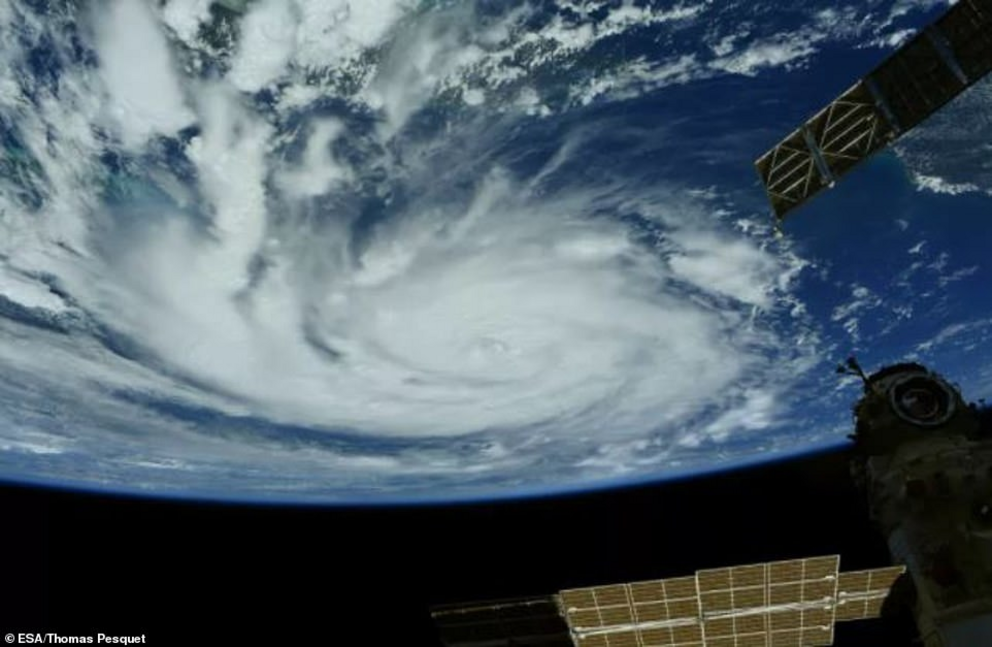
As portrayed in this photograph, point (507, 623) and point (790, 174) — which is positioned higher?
point (790, 174)

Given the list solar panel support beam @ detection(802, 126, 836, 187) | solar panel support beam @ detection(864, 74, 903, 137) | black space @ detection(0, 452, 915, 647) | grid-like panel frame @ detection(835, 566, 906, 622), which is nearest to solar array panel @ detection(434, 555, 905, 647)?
grid-like panel frame @ detection(835, 566, 906, 622)

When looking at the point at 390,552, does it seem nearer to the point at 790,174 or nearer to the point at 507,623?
the point at 507,623

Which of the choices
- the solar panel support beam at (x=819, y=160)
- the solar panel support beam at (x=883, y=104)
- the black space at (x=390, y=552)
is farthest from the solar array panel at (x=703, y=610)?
the black space at (x=390, y=552)

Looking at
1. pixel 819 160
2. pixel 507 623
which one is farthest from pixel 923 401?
pixel 507 623

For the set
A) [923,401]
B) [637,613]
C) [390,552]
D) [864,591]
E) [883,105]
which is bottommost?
[864,591]

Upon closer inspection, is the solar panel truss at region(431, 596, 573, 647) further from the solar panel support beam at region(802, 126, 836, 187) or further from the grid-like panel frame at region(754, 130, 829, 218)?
the solar panel support beam at region(802, 126, 836, 187)

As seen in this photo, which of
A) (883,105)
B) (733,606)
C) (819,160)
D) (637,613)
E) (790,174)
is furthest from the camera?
(637,613)

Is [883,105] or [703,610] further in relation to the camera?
[703,610]

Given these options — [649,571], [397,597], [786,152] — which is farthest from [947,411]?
[397,597]
